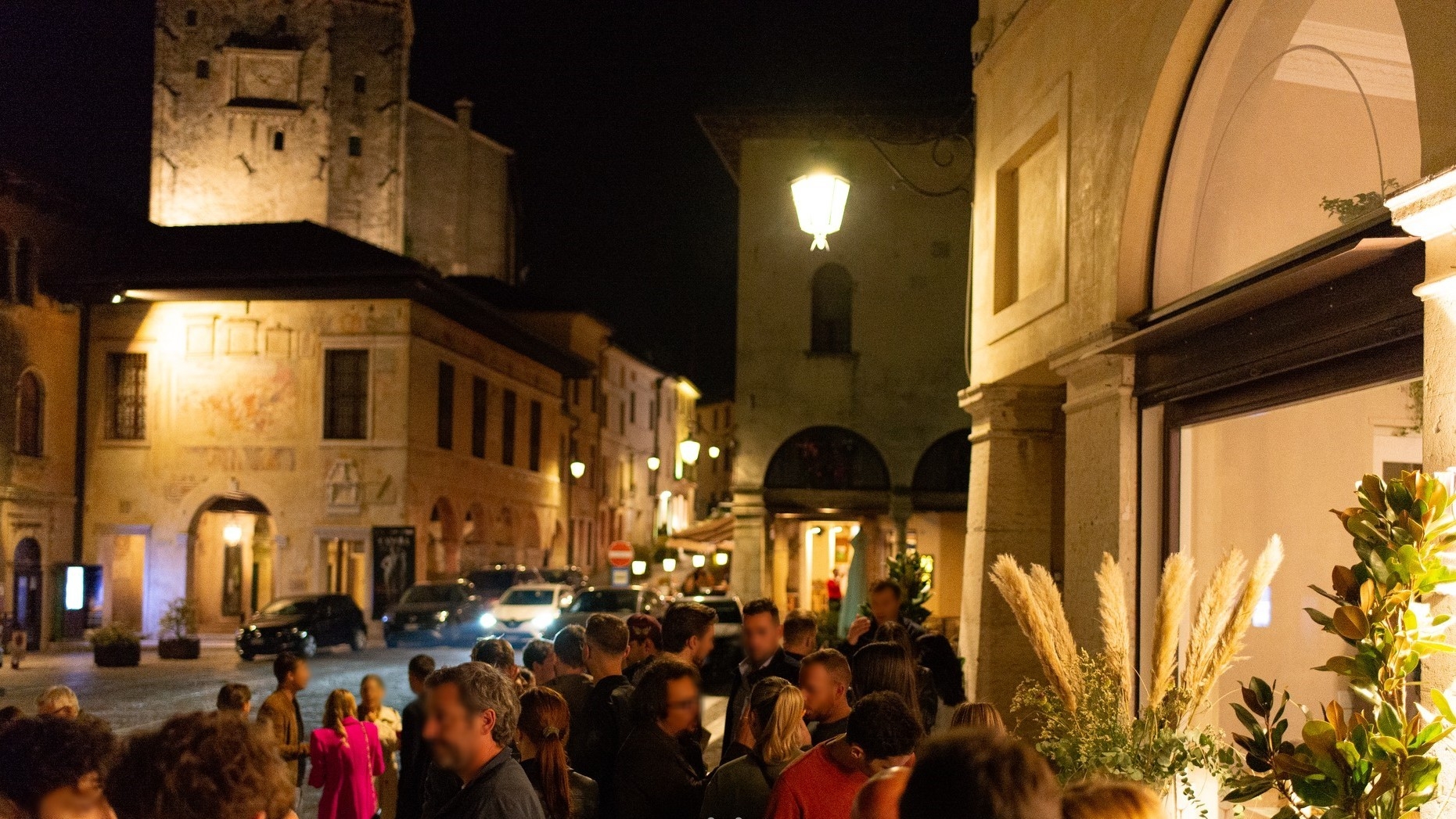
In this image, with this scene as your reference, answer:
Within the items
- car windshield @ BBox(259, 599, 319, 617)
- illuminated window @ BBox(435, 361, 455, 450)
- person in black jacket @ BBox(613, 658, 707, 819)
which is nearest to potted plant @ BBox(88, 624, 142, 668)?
car windshield @ BBox(259, 599, 319, 617)

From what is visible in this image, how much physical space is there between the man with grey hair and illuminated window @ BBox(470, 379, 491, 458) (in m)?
37.6

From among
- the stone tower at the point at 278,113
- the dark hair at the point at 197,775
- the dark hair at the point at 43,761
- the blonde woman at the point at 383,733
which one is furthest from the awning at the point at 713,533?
the dark hair at the point at 197,775

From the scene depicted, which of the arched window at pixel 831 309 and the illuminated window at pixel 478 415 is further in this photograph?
the illuminated window at pixel 478 415

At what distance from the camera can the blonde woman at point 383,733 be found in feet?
28.3

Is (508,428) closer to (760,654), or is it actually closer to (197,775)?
(760,654)

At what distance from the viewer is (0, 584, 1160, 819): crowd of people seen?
9.94 ft

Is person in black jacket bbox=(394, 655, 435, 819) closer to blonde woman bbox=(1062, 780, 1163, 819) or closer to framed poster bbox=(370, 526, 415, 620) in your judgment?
blonde woman bbox=(1062, 780, 1163, 819)

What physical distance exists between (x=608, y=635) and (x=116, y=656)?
952 inches

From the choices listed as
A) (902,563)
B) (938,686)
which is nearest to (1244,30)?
(938,686)

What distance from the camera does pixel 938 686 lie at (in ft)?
32.5

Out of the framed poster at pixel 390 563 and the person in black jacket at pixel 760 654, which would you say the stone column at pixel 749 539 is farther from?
the person in black jacket at pixel 760 654

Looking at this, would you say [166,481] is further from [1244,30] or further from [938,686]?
[1244,30]

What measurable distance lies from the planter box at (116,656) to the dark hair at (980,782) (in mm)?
28116

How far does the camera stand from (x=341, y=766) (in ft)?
25.4
